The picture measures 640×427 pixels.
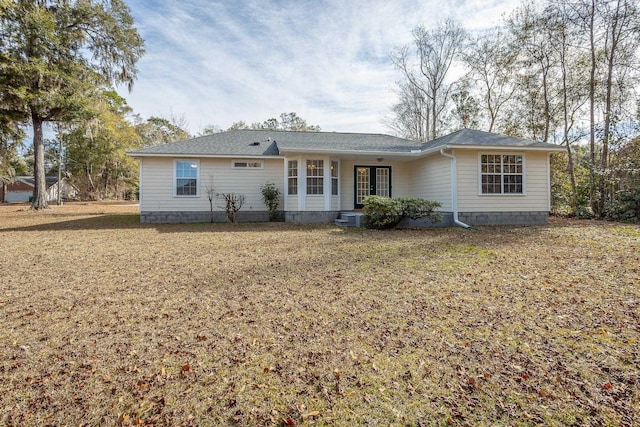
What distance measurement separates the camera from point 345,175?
12930mm

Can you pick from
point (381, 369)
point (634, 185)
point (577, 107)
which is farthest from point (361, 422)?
point (577, 107)

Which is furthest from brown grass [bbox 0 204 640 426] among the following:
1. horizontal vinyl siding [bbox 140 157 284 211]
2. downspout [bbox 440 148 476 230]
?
horizontal vinyl siding [bbox 140 157 284 211]

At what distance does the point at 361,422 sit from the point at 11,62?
→ 20899 mm

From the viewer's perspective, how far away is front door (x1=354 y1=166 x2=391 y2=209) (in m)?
13.0

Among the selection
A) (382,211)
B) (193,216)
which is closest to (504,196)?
(382,211)

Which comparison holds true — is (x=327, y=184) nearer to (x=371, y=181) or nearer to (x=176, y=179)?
(x=371, y=181)

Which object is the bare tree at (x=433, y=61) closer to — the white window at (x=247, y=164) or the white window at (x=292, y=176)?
the white window at (x=292, y=176)

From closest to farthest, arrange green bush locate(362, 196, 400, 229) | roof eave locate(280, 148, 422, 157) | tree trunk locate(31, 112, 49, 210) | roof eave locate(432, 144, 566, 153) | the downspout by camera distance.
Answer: green bush locate(362, 196, 400, 229)
roof eave locate(432, 144, 566, 153)
the downspout
roof eave locate(280, 148, 422, 157)
tree trunk locate(31, 112, 49, 210)

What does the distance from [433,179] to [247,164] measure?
7194 millimetres

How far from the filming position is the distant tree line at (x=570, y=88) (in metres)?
12.5

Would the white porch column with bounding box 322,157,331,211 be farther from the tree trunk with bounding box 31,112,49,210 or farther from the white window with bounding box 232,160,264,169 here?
the tree trunk with bounding box 31,112,49,210

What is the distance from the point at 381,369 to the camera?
2314mm

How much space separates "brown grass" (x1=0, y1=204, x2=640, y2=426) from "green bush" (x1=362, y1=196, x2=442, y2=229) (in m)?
3.92

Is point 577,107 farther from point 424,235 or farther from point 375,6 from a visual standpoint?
point 424,235
